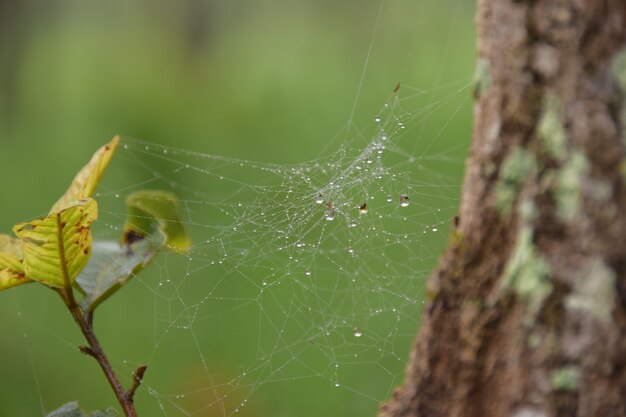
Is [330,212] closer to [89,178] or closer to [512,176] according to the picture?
[89,178]

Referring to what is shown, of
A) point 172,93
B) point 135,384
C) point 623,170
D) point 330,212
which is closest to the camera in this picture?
point 623,170

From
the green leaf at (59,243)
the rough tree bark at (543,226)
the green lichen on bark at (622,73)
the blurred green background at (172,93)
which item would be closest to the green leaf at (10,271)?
the green leaf at (59,243)

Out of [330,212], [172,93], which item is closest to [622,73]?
[330,212]

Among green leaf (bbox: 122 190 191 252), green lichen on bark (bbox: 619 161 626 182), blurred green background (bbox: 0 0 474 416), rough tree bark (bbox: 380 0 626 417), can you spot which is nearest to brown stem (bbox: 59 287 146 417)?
green leaf (bbox: 122 190 191 252)

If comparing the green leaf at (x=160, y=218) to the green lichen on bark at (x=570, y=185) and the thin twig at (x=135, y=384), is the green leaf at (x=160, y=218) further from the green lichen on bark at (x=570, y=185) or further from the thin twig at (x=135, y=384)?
the green lichen on bark at (x=570, y=185)

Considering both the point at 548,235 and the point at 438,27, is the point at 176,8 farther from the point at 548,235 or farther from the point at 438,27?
the point at 548,235

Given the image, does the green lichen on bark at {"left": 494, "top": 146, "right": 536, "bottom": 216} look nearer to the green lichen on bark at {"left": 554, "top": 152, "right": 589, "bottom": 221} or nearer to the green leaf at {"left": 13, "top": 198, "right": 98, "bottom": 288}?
the green lichen on bark at {"left": 554, "top": 152, "right": 589, "bottom": 221}

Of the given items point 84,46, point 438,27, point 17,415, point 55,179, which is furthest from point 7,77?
point 438,27
